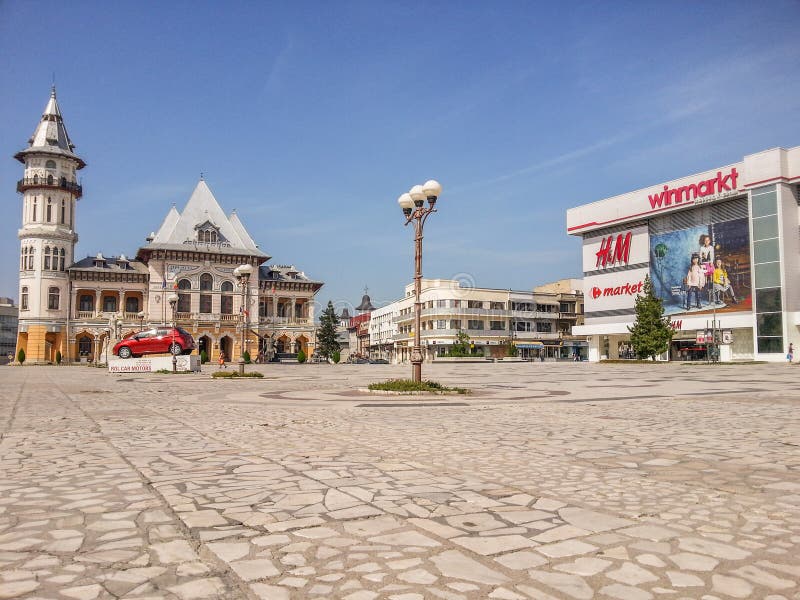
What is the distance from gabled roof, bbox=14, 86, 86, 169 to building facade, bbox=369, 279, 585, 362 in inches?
1906

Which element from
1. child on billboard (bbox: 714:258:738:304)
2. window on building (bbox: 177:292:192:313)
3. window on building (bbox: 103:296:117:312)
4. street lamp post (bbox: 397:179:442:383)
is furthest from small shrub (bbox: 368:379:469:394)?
window on building (bbox: 103:296:117:312)

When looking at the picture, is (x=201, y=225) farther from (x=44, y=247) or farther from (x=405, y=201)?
(x=405, y=201)

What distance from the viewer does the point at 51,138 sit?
68188 millimetres

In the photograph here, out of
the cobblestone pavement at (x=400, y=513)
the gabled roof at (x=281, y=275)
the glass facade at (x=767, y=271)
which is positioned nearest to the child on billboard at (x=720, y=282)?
the glass facade at (x=767, y=271)

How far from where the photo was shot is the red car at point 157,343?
41.2 meters

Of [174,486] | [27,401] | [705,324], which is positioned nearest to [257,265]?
[705,324]

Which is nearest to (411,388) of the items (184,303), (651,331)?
(651,331)

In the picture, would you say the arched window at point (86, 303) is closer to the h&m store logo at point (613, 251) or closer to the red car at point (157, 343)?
the red car at point (157, 343)

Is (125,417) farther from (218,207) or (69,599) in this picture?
(218,207)

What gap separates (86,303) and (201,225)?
50.5 ft

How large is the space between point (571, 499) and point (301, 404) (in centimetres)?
972

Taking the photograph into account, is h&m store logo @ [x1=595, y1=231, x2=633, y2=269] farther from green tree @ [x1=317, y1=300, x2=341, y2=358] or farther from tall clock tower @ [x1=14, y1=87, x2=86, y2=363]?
tall clock tower @ [x1=14, y1=87, x2=86, y2=363]

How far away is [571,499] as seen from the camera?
183 inches

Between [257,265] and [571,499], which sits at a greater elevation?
[257,265]
